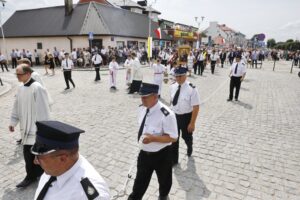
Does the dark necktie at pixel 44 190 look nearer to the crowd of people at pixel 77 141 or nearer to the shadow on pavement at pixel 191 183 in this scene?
the crowd of people at pixel 77 141

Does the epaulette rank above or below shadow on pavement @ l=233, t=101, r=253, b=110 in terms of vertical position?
above

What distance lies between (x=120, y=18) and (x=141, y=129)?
3212cm

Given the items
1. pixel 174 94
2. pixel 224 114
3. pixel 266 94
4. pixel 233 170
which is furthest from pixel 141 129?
pixel 266 94

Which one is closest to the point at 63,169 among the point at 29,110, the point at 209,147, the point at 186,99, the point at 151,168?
the point at 151,168

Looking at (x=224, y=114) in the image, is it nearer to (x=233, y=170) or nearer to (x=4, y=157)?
(x=233, y=170)

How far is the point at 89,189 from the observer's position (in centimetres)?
172

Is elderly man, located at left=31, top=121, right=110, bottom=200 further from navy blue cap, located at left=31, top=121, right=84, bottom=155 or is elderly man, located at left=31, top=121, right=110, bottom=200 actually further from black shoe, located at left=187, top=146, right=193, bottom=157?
black shoe, located at left=187, top=146, right=193, bottom=157

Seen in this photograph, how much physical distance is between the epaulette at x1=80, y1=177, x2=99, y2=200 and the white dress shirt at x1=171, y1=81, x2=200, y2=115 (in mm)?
3408

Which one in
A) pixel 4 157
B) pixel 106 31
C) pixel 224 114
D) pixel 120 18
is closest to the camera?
pixel 4 157

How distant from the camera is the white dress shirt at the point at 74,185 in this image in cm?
171

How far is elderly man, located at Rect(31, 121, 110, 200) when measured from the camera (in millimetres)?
1722

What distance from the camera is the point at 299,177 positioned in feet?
16.2

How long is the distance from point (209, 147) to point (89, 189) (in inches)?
198

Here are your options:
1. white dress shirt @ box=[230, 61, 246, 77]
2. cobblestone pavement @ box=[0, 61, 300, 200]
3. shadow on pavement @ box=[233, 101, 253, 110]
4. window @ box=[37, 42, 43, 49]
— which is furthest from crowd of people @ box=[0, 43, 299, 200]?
window @ box=[37, 42, 43, 49]
